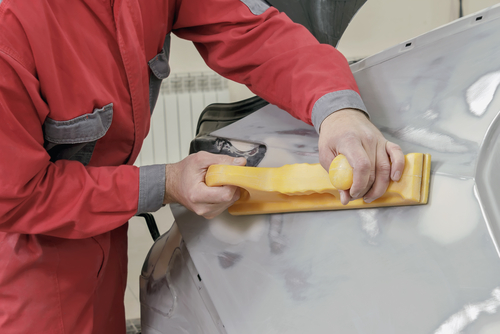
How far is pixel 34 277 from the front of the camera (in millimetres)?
773

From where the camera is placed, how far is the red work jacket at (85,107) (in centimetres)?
63

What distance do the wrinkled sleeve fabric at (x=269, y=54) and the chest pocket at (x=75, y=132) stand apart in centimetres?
30

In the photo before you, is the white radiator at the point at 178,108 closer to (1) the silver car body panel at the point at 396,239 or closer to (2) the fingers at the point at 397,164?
(1) the silver car body panel at the point at 396,239

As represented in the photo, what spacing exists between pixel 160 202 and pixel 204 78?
→ 5.98ft

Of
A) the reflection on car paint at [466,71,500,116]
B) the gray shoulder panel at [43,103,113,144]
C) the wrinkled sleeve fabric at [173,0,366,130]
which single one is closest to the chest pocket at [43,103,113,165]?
the gray shoulder panel at [43,103,113,144]

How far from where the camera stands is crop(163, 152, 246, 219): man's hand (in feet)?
2.30

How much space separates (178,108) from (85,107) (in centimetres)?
183

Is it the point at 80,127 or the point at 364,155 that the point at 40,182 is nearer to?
the point at 80,127

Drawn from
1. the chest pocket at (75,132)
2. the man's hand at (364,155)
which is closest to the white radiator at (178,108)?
the chest pocket at (75,132)

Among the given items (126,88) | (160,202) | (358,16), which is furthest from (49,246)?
(358,16)

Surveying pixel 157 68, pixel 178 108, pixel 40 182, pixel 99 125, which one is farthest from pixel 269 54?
pixel 178 108

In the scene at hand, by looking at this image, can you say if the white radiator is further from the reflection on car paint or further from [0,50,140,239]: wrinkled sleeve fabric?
the reflection on car paint

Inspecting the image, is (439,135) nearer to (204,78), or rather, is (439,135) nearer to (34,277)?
(34,277)

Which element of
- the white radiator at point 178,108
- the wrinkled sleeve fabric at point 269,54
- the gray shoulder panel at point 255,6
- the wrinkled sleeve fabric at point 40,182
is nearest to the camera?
the wrinkled sleeve fabric at point 40,182
